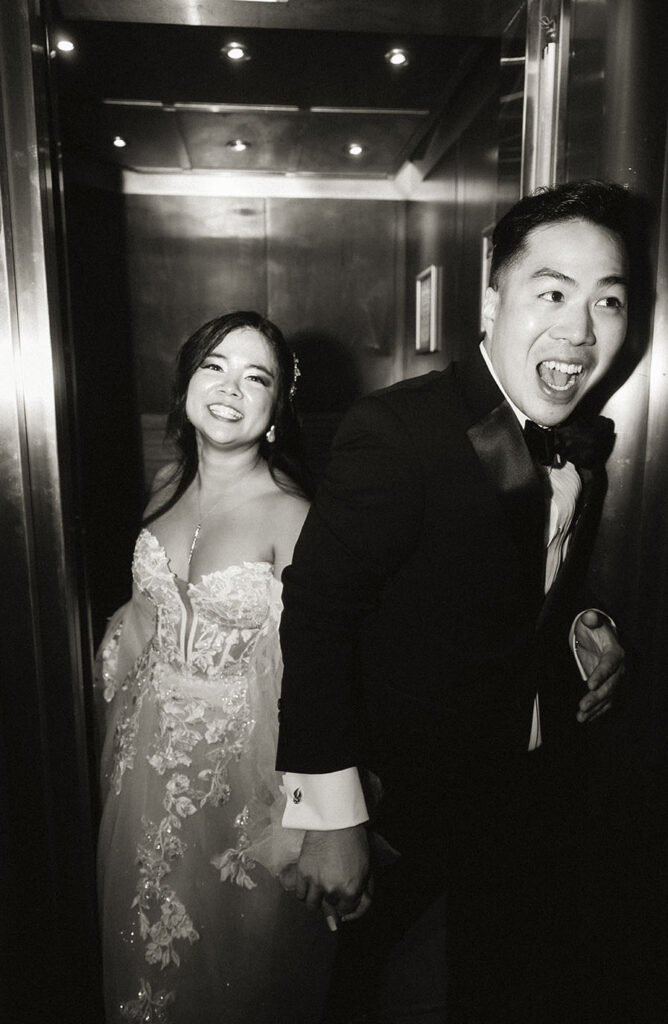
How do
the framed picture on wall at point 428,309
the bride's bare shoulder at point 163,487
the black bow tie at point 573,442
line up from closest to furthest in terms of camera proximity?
the black bow tie at point 573,442 < the bride's bare shoulder at point 163,487 < the framed picture on wall at point 428,309

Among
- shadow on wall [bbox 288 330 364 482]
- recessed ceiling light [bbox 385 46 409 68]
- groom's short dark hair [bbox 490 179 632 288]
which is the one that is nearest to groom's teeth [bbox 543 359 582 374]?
groom's short dark hair [bbox 490 179 632 288]

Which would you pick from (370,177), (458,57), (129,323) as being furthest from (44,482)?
(370,177)

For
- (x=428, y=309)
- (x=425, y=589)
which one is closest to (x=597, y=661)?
(x=425, y=589)

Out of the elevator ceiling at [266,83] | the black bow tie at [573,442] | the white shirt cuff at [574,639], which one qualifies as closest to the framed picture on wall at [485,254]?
the elevator ceiling at [266,83]

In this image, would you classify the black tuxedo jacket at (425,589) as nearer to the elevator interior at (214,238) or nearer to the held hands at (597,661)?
the held hands at (597,661)

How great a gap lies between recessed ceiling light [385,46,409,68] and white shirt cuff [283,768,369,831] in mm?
3261

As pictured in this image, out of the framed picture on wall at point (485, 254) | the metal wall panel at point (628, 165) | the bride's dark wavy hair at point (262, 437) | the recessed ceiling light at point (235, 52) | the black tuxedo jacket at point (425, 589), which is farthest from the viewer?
the recessed ceiling light at point (235, 52)

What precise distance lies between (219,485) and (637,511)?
3.61ft

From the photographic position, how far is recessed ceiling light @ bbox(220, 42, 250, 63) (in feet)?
10.1

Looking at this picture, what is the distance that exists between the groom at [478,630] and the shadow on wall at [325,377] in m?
3.62

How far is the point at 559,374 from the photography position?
122 centimetres

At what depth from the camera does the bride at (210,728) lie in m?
1.55

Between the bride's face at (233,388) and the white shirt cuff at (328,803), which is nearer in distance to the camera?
the white shirt cuff at (328,803)

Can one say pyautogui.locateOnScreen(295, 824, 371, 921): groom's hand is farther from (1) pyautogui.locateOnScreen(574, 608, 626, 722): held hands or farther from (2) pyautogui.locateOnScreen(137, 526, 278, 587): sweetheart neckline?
(2) pyautogui.locateOnScreen(137, 526, 278, 587): sweetheart neckline
